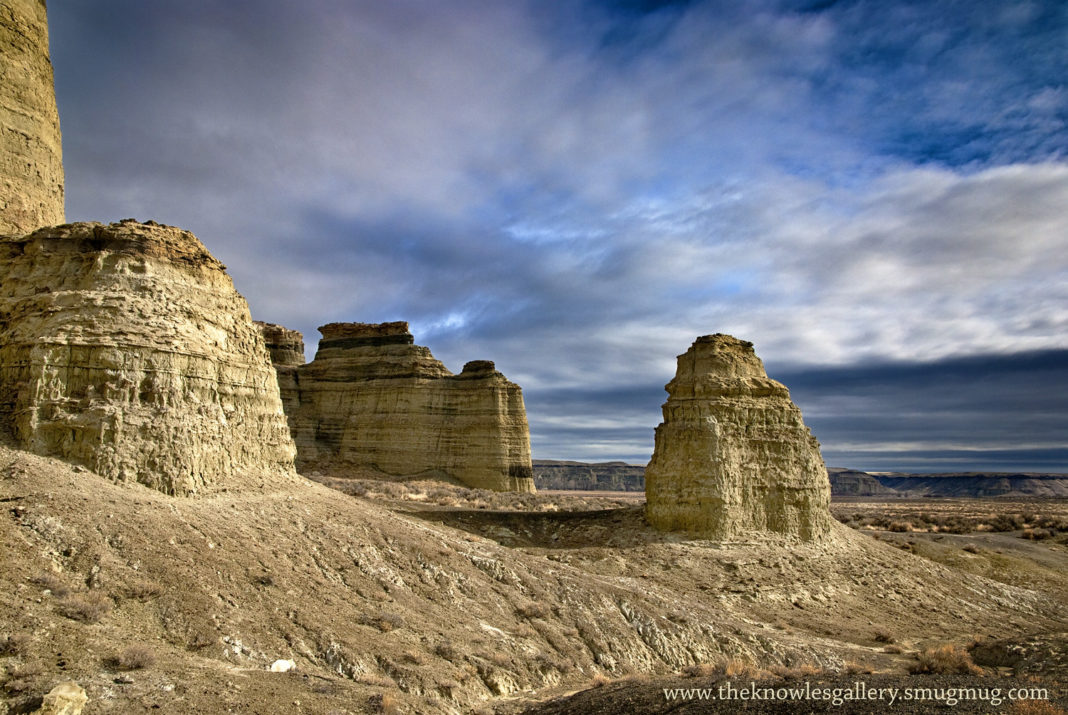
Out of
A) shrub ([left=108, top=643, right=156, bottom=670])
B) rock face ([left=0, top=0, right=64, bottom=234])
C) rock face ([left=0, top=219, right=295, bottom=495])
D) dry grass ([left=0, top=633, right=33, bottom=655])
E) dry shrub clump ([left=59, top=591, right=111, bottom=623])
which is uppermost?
rock face ([left=0, top=0, right=64, bottom=234])

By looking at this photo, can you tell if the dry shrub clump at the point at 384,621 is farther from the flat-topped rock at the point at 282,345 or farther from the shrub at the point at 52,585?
the flat-topped rock at the point at 282,345

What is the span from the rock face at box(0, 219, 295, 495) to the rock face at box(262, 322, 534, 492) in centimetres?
3093

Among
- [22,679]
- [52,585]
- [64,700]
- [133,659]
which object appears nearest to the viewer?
[64,700]

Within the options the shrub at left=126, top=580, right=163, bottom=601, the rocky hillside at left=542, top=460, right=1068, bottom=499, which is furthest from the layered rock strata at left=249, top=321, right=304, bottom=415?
the rocky hillside at left=542, top=460, right=1068, bottom=499

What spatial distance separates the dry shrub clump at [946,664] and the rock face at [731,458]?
11.0 meters

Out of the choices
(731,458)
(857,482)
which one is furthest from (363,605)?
(857,482)

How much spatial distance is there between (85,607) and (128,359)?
6.30 meters

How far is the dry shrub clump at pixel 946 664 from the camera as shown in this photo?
1429 centimetres

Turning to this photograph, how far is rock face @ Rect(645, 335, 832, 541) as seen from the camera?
27094mm

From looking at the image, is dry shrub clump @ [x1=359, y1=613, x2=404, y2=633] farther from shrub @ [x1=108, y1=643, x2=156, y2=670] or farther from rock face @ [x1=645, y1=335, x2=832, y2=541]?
rock face @ [x1=645, y1=335, x2=832, y2=541]

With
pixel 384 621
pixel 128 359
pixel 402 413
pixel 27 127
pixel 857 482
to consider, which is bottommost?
pixel 857 482

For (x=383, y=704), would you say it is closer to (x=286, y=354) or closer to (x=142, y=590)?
(x=142, y=590)

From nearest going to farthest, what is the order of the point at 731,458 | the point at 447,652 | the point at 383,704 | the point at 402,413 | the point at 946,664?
the point at 383,704 < the point at 447,652 < the point at 946,664 < the point at 731,458 < the point at 402,413

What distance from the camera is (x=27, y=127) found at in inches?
681
